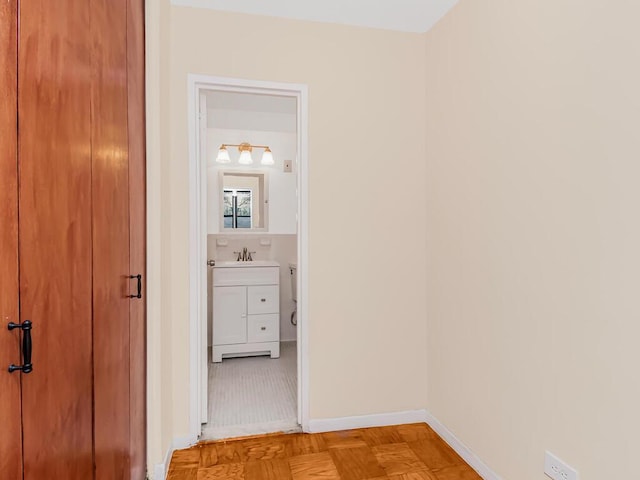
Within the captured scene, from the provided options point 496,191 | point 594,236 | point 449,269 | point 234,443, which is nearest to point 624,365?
point 594,236

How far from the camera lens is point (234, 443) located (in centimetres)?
229

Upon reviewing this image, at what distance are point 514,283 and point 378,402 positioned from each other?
1.22 metres

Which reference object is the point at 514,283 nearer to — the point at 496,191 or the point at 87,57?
the point at 496,191

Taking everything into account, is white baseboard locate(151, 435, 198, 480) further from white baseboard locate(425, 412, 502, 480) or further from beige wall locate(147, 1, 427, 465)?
white baseboard locate(425, 412, 502, 480)

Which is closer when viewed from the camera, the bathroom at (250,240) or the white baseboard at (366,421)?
the white baseboard at (366,421)

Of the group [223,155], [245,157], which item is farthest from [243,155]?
[223,155]

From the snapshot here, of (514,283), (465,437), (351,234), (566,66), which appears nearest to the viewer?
(566,66)

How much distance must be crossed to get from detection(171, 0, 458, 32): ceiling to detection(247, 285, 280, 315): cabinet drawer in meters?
2.26

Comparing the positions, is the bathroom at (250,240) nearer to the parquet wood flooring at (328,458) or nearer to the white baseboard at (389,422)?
the white baseboard at (389,422)

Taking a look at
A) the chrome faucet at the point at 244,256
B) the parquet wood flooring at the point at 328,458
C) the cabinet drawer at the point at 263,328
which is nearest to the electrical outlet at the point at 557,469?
the parquet wood flooring at the point at 328,458

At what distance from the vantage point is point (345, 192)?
2461 millimetres

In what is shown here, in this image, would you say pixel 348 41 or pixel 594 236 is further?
pixel 348 41

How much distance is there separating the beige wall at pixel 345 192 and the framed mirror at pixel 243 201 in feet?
5.98

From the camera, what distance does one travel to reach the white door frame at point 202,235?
2.27m
